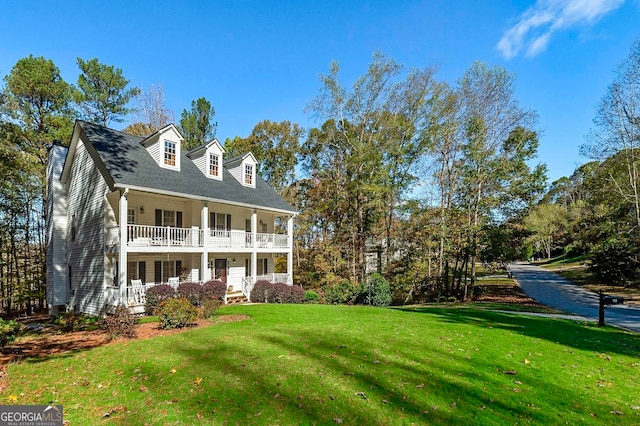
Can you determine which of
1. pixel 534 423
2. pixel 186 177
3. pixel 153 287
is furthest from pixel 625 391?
pixel 186 177

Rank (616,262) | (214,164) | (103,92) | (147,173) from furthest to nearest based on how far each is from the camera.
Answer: (616,262) < (103,92) < (214,164) < (147,173)

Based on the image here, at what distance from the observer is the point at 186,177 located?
1722cm

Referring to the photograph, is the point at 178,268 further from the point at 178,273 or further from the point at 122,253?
the point at 122,253

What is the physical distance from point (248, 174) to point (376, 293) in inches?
465

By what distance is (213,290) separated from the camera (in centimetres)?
1543

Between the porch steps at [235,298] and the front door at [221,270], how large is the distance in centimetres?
188

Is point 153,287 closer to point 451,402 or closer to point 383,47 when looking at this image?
point 451,402

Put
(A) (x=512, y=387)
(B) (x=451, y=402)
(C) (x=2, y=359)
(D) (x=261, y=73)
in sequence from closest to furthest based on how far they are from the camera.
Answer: (B) (x=451, y=402)
(A) (x=512, y=387)
(C) (x=2, y=359)
(D) (x=261, y=73)

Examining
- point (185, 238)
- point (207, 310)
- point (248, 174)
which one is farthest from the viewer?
point (248, 174)

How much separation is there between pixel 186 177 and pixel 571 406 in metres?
17.5

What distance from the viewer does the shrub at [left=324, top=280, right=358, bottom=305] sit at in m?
19.9

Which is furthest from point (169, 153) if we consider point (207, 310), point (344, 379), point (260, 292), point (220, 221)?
point (344, 379)

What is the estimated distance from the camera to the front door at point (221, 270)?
63.7ft

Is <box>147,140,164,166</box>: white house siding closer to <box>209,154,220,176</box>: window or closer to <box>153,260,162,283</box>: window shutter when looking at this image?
<box>209,154,220,176</box>: window
